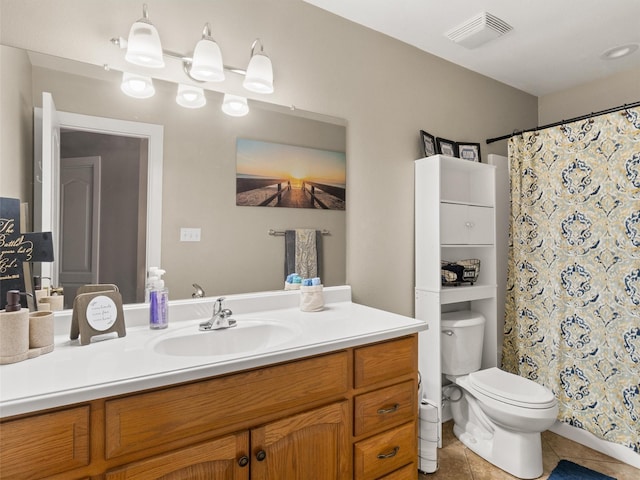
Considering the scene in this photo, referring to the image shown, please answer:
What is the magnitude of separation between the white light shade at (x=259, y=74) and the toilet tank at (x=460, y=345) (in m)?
1.70

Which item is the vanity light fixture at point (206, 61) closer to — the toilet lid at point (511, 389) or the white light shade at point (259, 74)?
the white light shade at point (259, 74)

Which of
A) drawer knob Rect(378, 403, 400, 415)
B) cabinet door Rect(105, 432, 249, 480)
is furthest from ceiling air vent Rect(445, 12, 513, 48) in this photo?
cabinet door Rect(105, 432, 249, 480)

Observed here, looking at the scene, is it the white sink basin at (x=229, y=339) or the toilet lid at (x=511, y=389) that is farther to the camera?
the toilet lid at (x=511, y=389)

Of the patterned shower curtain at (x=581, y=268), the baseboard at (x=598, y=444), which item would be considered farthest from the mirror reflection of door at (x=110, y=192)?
the baseboard at (x=598, y=444)

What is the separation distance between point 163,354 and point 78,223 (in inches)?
24.4

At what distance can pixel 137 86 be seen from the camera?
149cm

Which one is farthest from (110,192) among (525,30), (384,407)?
(525,30)

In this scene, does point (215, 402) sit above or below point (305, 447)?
above

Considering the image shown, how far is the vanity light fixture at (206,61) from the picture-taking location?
151 cm

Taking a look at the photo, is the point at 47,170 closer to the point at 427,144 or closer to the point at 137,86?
the point at 137,86

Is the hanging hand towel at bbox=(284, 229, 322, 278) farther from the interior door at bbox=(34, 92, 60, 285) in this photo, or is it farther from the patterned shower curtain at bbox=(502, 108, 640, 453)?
the patterned shower curtain at bbox=(502, 108, 640, 453)

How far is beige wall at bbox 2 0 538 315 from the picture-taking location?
4.62ft

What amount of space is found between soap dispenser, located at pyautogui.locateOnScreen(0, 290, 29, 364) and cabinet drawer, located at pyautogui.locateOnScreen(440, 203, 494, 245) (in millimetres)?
1983

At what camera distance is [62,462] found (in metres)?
0.87
